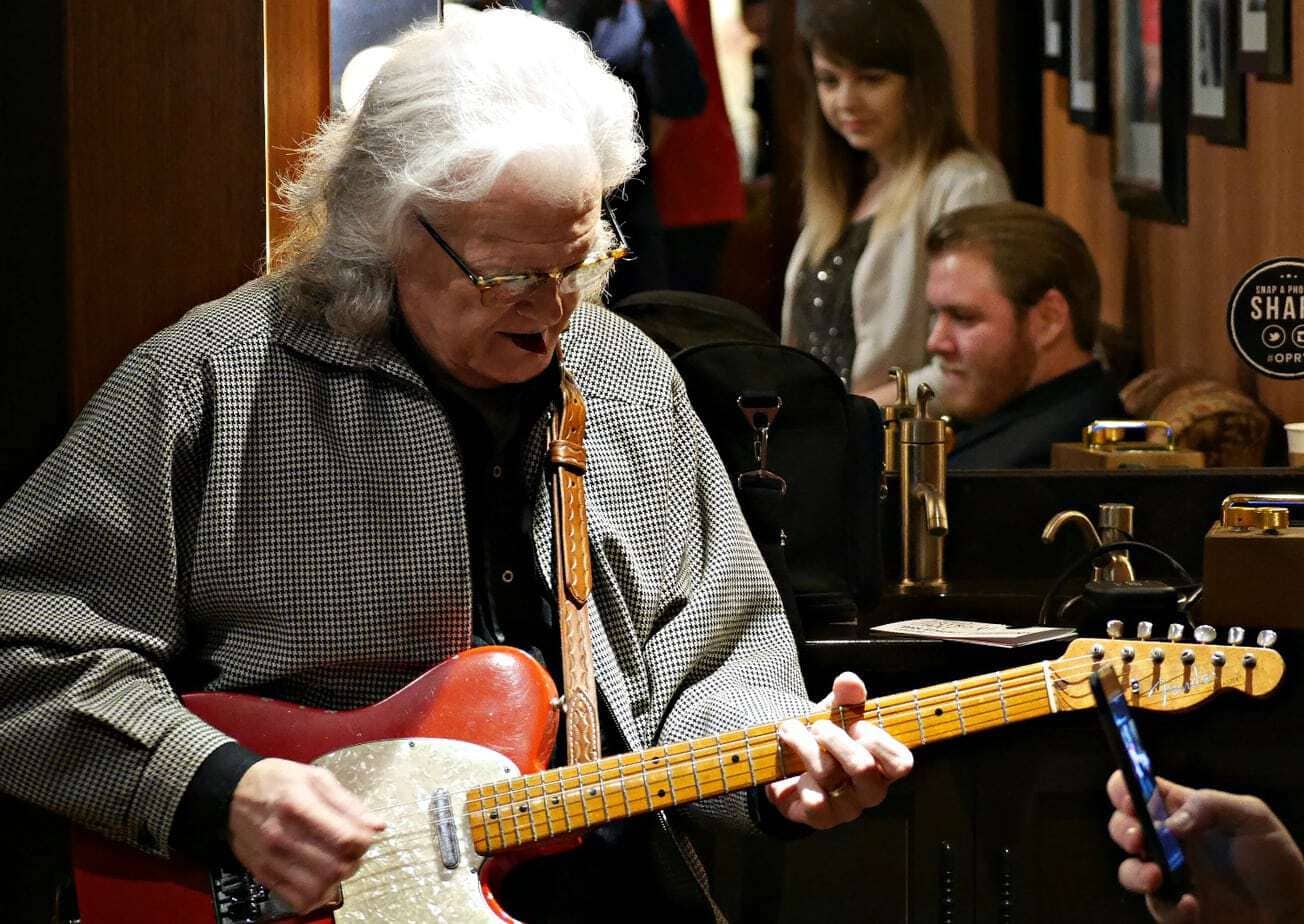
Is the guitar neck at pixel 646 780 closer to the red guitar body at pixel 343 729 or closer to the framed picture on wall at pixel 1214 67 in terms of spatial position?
the red guitar body at pixel 343 729

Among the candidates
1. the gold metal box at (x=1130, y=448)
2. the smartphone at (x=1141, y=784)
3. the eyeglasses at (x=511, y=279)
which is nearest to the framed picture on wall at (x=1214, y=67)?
the gold metal box at (x=1130, y=448)

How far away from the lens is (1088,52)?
9.09 feet

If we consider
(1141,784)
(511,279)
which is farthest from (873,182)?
(1141,784)

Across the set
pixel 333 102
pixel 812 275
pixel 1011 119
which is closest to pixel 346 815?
pixel 333 102

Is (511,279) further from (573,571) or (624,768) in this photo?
(624,768)

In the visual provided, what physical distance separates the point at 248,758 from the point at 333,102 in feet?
3.50

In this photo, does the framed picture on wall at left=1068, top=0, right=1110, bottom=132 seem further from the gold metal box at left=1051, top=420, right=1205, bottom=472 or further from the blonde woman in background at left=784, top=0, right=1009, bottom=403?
the gold metal box at left=1051, top=420, right=1205, bottom=472

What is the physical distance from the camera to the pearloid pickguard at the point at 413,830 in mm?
1802

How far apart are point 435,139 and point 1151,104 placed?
134 centimetres

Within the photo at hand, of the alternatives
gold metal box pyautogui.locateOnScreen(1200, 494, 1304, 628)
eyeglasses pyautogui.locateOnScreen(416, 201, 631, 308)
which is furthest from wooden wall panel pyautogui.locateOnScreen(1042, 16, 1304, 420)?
eyeglasses pyautogui.locateOnScreen(416, 201, 631, 308)

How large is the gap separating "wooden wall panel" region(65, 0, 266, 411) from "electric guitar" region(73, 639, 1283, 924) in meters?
0.69

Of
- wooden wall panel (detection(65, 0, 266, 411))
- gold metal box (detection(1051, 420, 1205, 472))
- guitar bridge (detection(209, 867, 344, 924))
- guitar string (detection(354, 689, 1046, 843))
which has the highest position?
wooden wall panel (detection(65, 0, 266, 411))

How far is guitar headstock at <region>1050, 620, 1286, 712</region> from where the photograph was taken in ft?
5.53

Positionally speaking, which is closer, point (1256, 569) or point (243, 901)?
point (243, 901)
